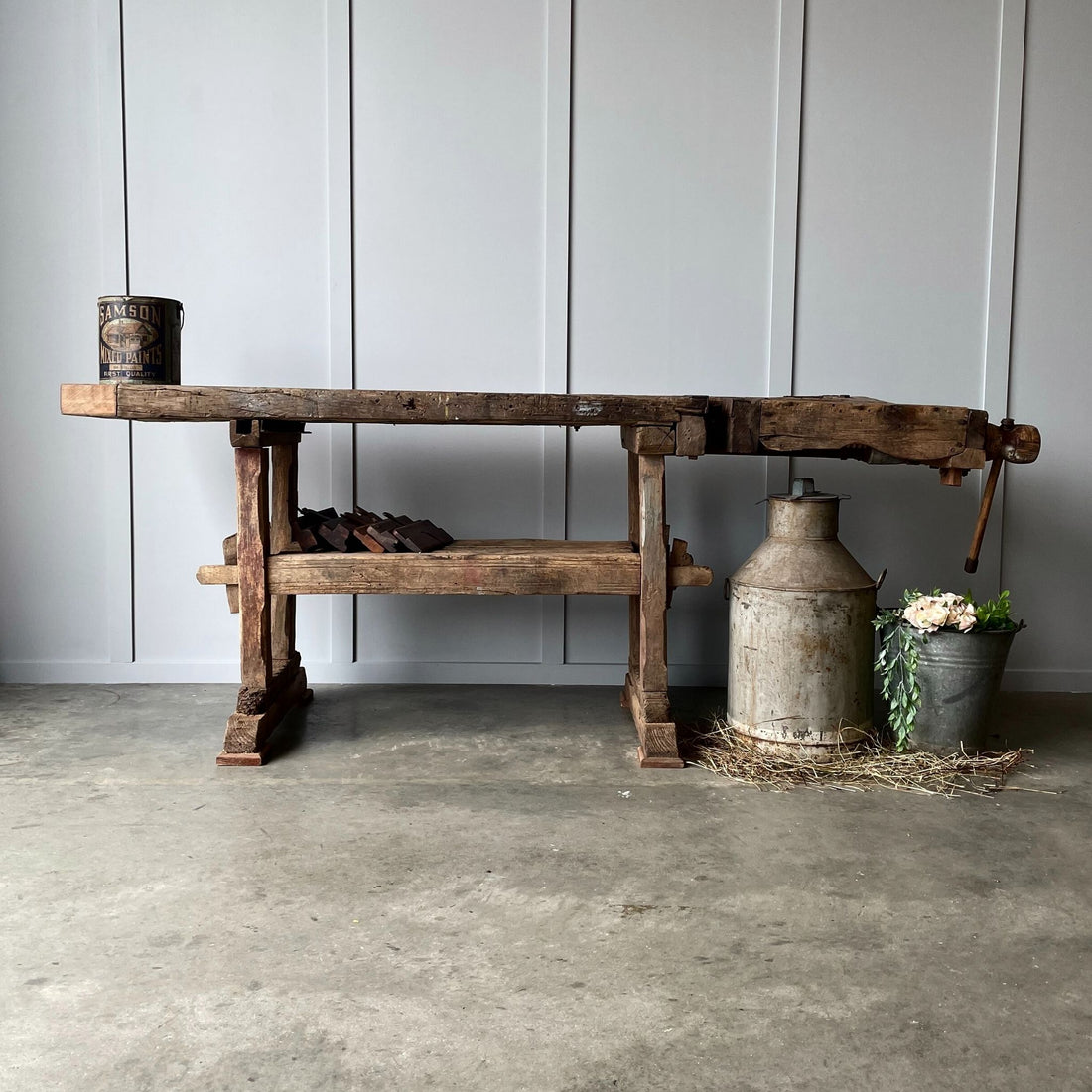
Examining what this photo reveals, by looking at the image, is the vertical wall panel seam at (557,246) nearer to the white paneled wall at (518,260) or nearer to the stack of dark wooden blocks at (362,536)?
the white paneled wall at (518,260)

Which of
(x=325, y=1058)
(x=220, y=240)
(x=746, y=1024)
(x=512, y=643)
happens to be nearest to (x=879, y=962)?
(x=746, y=1024)

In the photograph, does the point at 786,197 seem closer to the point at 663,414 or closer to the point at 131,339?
the point at 663,414

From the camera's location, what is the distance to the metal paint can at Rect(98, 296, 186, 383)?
131 inches

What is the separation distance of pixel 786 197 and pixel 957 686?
2.05m

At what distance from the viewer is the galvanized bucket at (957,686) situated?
3.36 metres

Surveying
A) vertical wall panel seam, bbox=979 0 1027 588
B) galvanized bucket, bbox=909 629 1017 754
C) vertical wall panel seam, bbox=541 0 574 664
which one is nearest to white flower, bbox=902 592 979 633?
galvanized bucket, bbox=909 629 1017 754

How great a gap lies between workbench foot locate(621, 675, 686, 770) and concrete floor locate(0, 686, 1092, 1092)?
69 millimetres

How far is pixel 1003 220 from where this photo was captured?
4.26 m

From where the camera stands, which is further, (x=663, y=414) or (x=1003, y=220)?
(x=1003, y=220)

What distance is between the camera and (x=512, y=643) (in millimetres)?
4422

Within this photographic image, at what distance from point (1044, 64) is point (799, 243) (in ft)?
3.86

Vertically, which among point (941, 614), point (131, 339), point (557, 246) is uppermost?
point (557, 246)

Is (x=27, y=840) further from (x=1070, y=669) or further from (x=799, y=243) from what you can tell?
(x=1070, y=669)

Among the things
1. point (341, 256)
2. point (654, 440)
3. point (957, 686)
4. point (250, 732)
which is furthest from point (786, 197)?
point (250, 732)
